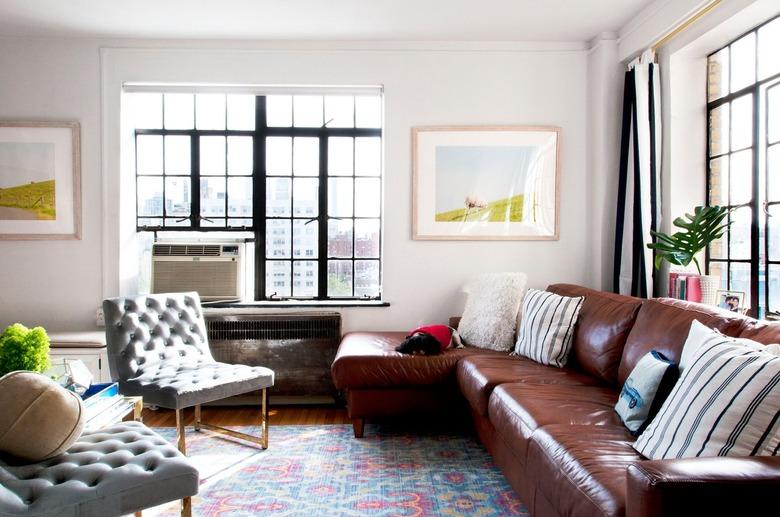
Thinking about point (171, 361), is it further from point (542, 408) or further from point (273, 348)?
point (542, 408)

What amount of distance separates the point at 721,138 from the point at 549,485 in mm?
2479

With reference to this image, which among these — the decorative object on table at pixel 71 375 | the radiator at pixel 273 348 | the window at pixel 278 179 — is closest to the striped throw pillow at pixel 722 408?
the decorative object on table at pixel 71 375

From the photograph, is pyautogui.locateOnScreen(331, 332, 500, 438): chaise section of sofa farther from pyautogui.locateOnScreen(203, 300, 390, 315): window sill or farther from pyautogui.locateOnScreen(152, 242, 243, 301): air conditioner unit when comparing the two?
pyautogui.locateOnScreen(152, 242, 243, 301): air conditioner unit

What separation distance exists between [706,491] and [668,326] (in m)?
1.14

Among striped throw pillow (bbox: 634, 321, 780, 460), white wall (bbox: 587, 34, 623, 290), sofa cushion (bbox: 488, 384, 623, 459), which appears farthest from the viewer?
white wall (bbox: 587, 34, 623, 290)

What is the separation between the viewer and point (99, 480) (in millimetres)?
1430

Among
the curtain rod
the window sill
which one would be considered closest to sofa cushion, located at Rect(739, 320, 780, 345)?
the curtain rod

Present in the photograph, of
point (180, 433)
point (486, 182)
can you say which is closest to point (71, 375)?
point (180, 433)

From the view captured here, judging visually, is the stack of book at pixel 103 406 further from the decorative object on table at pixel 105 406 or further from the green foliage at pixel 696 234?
the green foliage at pixel 696 234

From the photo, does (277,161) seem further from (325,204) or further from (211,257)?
(211,257)

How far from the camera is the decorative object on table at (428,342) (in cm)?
297

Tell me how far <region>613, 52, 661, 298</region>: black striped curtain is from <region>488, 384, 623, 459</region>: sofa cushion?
3.92ft

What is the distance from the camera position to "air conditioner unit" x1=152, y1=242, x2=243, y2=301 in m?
3.64

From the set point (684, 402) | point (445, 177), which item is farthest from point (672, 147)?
point (684, 402)
